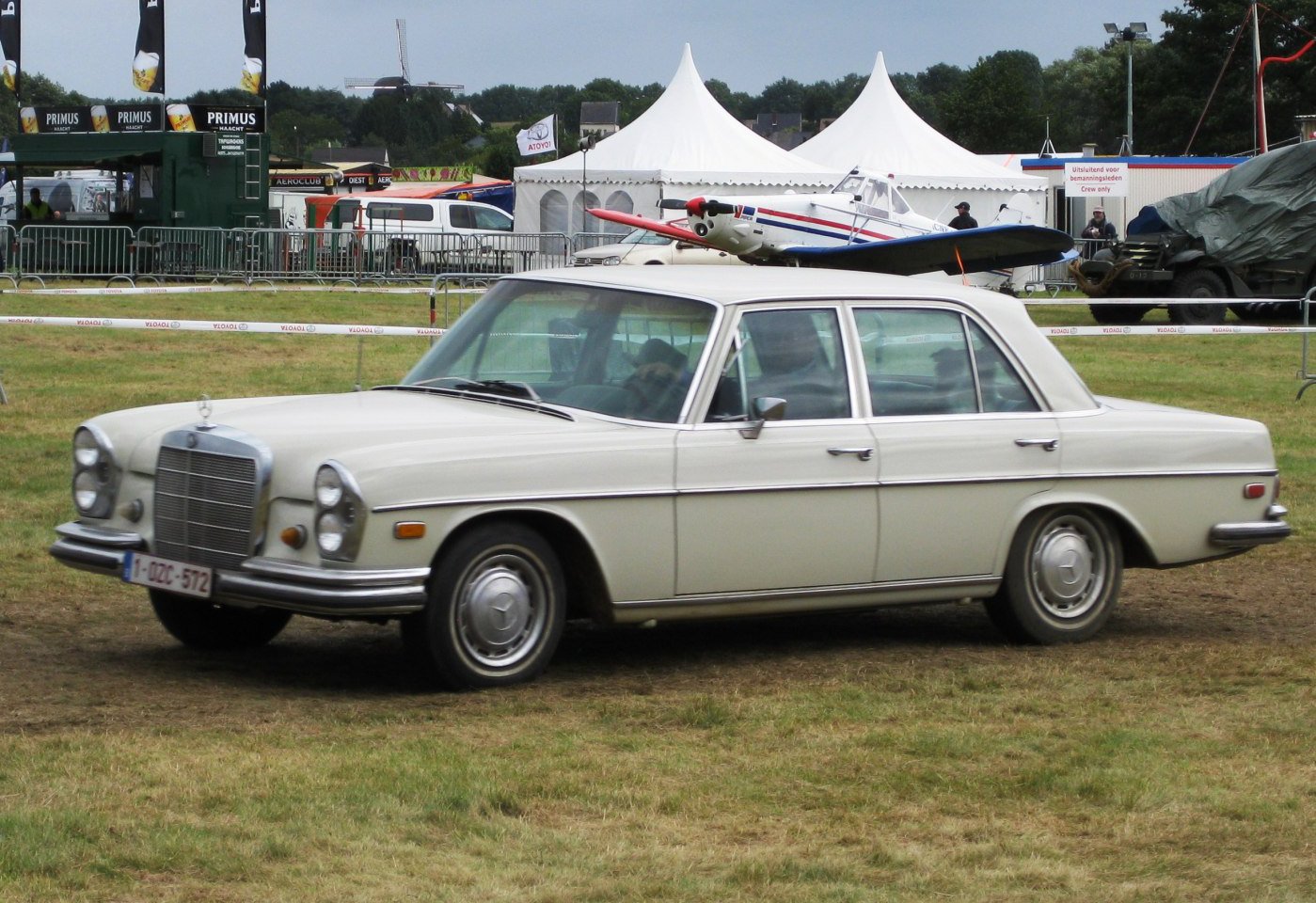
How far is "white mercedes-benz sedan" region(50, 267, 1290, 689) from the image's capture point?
616 cm

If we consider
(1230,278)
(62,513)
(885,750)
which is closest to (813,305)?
(885,750)

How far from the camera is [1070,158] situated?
143 feet

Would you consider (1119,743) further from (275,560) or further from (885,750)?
(275,560)

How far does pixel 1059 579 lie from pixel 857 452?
1.15m

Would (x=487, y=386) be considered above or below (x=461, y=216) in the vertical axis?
below

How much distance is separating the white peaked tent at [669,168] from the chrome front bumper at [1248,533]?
85.8 ft

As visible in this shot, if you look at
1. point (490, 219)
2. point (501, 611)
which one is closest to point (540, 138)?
point (490, 219)

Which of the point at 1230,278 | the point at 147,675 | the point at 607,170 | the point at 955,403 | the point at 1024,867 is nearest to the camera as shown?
the point at 1024,867

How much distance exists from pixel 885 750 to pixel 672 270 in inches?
96.6

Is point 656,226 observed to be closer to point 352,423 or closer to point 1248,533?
point 1248,533

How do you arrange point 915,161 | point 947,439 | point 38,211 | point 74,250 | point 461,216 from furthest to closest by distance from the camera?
point 461,216 → point 915,161 → point 38,211 → point 74,250 → point 947,439

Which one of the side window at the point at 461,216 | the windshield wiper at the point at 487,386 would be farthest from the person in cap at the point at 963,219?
the windshield wiper at the point at 487,386

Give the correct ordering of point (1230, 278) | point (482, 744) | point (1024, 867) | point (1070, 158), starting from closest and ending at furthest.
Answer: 1. point (1024, 867)
2. point (482, 744)
3. point (1230, 278)
4. point (1070, 158)

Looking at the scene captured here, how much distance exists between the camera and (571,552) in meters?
6.55
